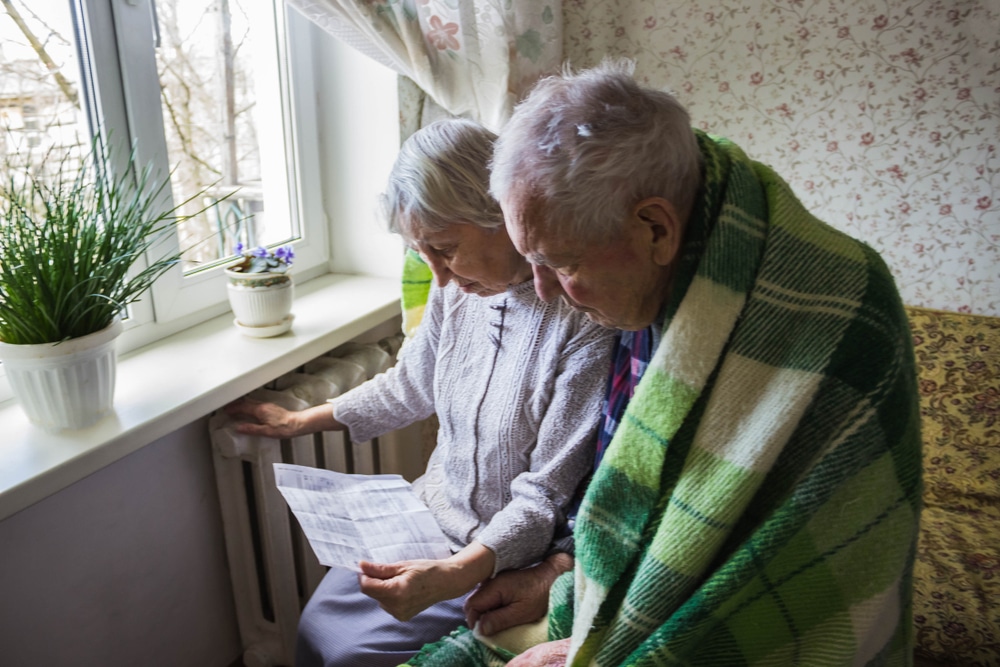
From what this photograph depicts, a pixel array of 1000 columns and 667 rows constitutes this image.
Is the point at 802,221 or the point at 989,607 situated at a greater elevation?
the point at 802,221

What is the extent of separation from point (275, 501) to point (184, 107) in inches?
31.9

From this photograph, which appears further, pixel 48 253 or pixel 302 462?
pixel 302 462

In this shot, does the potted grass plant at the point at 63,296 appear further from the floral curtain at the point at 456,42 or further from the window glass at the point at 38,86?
the floral curtain at the point at 456,42

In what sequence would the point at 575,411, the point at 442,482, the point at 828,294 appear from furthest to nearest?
the point at 442,482
the point at 575,411
the point at 828,294

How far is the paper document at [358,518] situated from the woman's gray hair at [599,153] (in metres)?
0.62

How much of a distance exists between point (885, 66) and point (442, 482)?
1406 mm

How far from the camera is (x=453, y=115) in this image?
1.73 metres

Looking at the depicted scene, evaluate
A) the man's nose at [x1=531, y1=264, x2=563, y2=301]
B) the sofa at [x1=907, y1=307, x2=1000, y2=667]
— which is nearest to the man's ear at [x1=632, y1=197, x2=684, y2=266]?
the man's nose at [x1=531, y1=264, x2=563, y2=301]

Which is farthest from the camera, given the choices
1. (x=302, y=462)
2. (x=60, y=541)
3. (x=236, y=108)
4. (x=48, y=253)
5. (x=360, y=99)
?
(x=360, y=99)

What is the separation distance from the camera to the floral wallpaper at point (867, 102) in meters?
1.72

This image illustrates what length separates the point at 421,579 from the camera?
1081 millimetres

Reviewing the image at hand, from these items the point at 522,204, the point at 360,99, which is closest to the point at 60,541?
the point at 522,204

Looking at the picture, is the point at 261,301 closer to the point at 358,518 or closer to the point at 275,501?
the point at 275,501

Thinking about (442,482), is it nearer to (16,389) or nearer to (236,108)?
(16,389)
